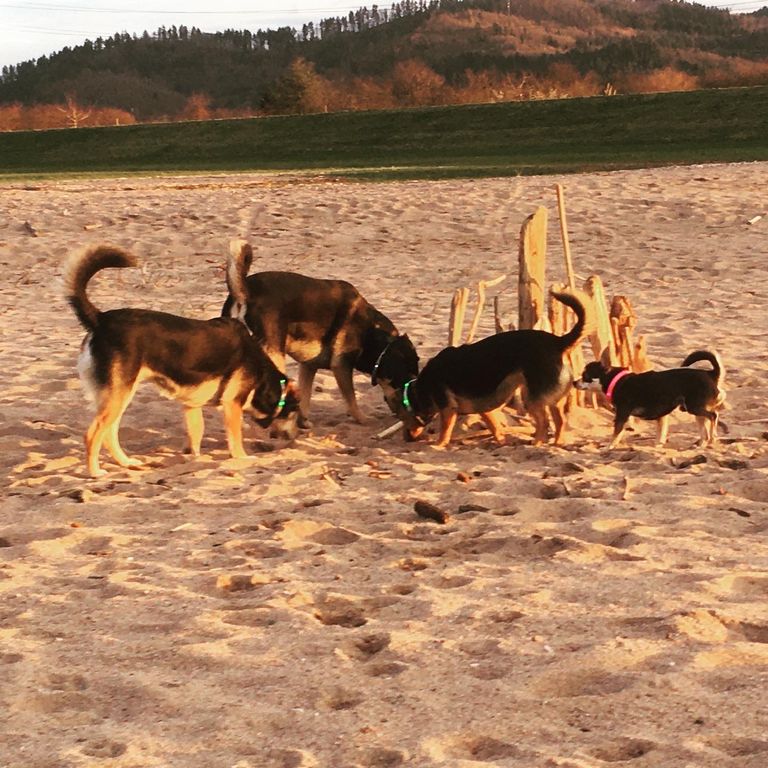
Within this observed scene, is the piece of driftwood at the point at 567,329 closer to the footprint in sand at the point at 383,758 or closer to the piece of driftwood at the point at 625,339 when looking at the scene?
the piece of driftwood at the point at 625,339

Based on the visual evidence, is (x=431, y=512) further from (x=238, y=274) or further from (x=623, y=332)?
(x=623, y=332)

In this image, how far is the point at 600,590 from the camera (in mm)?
5348

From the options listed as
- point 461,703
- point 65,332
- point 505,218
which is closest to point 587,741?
point 461,703

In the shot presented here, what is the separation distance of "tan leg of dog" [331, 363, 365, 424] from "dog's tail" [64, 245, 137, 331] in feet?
7.04

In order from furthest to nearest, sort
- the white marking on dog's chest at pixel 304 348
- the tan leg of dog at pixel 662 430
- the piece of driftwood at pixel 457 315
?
the piece of driftwood at pixel 457 315
the white marking on dog's chest at pixel 304 348
the tan leg of dog at pixel 662 430

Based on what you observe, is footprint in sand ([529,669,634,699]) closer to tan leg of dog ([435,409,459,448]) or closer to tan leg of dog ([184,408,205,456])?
tan leg of dog ([435,409,459,448])

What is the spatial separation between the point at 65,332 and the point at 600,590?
8550 mm

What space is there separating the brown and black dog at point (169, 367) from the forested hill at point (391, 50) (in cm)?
9567

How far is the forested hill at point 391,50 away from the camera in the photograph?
11706 cm

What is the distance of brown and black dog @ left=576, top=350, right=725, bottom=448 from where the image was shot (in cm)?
780

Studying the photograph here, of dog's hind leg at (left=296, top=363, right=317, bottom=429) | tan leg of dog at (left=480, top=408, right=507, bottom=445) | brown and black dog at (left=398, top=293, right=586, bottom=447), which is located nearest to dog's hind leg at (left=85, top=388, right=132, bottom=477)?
dog's hind leg at (left=296, top=363, right=317, bottom=429)

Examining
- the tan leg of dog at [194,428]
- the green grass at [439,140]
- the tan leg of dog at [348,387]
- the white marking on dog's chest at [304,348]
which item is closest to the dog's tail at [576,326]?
the tan leg of dog at [348,387]

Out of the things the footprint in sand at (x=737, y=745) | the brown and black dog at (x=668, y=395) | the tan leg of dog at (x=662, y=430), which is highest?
the brown and black dog at (x=668, y=395)

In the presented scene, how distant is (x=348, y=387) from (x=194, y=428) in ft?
4.73
